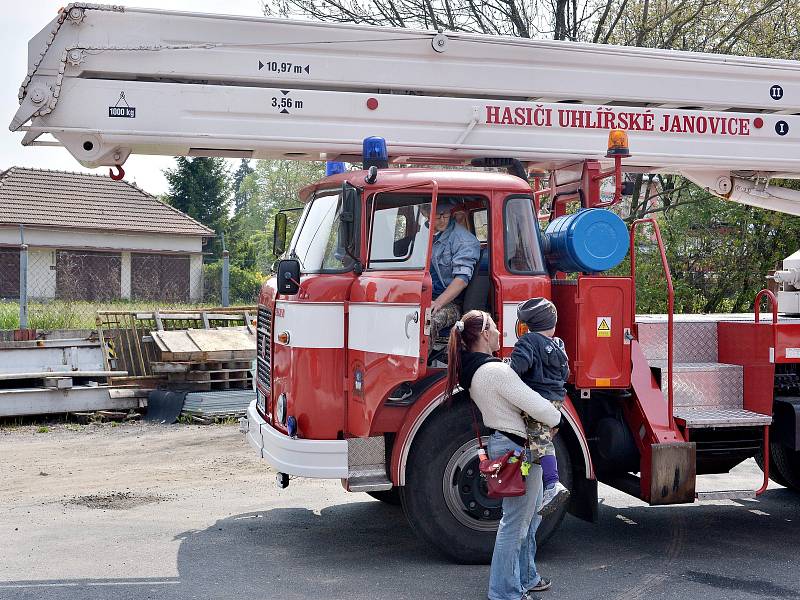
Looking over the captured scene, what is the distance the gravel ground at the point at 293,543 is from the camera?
599cm

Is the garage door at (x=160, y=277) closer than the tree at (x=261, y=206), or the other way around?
the garage door at (x=160, y=277)

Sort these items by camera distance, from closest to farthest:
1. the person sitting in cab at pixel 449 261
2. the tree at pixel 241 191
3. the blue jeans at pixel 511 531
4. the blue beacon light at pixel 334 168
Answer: the blue jeans at pixel 511 531 < the person sitting in cab at pixel 449 261 < the blue beacon light at pixel 334 168 < the tree at pixel 241 191

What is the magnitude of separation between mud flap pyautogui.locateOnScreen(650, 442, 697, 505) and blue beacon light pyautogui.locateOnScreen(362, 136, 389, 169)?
2.82m

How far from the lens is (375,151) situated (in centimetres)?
668

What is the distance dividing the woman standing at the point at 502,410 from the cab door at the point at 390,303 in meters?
0.42

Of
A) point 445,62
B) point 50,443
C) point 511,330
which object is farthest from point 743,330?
point 50,443

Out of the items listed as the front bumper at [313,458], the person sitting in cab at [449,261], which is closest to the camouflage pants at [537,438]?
the person sitting in cab at [449,261]

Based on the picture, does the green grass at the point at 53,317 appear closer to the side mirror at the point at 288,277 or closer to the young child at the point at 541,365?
the side mirror at the point at 288,277

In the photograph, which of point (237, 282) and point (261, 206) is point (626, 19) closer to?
point (237, 282)

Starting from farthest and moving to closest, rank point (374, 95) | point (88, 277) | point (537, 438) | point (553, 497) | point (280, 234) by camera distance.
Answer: point (88, 277) < point (280, 234) < point (374, 95) < point (553, 497) < point (537, 438)

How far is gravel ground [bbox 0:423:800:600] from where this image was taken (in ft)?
19.6

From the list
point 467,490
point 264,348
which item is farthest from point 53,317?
point 467,490

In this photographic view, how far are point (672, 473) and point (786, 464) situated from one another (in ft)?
9.27

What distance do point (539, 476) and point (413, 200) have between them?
6.94ft
